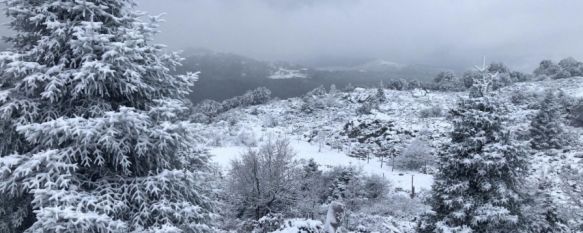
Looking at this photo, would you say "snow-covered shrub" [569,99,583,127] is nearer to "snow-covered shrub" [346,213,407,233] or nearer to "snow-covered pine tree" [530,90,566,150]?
"snow-covered pine tree" [530,90,566,150]

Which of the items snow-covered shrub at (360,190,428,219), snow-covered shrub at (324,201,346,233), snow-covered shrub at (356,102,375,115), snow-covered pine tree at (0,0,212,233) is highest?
snow-covered pine tree at (0,0,212,233)

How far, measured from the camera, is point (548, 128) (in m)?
46.3

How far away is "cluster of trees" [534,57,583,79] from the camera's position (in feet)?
314

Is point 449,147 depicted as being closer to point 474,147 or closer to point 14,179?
point 474,147

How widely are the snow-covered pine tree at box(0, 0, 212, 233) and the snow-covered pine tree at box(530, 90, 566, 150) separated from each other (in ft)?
171

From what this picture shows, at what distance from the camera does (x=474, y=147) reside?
40.5 ft

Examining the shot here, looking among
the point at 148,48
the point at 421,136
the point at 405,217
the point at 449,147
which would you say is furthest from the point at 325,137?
the point at 148,48

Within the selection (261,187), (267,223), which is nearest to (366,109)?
(261,187)

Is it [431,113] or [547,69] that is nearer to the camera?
[431,113]

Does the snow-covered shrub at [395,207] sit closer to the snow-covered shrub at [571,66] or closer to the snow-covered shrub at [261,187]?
the snow-covered shrub at [261,187]

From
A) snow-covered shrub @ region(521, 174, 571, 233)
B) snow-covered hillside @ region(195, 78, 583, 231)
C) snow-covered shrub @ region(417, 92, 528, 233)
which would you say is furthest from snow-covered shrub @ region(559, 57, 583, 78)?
snow-covered shrub @ region(417, 92, 528, 233)

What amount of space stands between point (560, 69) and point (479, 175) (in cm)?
11200

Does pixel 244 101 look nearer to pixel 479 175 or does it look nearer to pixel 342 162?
pixel 342 162

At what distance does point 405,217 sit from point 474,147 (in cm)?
2093
